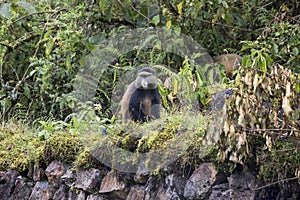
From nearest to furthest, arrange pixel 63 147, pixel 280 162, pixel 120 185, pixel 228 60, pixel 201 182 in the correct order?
pixel 280 162 < pixel 201 182 < pixel 120 185 < pixel 63 147 < pixel 228 60

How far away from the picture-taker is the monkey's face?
6.82 meters

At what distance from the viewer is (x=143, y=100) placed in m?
6.83

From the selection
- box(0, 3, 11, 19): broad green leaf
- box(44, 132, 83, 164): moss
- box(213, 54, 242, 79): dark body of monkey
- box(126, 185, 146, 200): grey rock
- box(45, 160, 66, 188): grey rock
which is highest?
box(0, 3, 11, 19): broad green leaf

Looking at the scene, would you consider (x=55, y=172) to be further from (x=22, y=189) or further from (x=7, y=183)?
(x=7, y=183)

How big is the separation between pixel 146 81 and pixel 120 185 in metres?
1.78

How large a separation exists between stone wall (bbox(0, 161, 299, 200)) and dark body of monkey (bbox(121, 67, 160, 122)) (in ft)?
3.50

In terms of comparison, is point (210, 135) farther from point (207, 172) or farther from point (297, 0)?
point (297, 0)

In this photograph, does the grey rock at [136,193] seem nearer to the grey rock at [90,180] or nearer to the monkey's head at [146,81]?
the grey rock at [90,180]

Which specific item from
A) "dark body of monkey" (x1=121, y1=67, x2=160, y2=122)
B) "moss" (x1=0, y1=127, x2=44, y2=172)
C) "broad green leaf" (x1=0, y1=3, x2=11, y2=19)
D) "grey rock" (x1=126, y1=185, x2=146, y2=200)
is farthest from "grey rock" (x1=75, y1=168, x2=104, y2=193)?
"broad green leaf" (x1=0, y1=3, x2=11, y2=19)

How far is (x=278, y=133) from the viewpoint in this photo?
4074mm

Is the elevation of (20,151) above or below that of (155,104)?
below

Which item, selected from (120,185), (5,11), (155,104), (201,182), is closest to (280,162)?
(201,182)

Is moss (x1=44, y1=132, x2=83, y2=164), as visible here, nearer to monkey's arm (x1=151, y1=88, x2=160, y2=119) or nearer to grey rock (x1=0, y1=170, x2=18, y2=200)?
grey rock (x1=0, y1=170, x2=18, y2=200)

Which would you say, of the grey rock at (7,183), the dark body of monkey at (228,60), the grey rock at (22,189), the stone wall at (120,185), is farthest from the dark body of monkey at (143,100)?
the dark body of monkey at (228,60)
